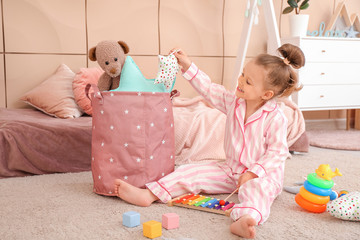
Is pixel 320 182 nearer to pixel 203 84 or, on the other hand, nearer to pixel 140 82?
pixel 203 84

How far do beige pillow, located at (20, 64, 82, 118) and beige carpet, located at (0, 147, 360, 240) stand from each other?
0.57 m

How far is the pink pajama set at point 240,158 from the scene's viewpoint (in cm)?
124

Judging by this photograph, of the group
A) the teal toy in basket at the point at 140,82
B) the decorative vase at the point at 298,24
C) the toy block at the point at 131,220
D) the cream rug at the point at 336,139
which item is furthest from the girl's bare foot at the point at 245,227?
the decorative vase at the point at 298,24

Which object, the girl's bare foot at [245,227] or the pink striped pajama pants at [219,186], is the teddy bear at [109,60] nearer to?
the pink striped pajama pants at [219,186]

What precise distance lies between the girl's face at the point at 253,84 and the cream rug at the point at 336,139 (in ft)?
4.14

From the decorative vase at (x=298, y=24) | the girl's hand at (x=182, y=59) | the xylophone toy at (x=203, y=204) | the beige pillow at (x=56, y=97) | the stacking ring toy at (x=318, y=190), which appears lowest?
the xylophone toy at (x=203, y=204)

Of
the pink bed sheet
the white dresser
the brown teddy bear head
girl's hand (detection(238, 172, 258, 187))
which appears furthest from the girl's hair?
the white dresser

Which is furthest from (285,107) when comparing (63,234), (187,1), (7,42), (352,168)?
(7,42)

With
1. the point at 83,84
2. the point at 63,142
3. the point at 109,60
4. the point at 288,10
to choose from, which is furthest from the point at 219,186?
the point at 288,10

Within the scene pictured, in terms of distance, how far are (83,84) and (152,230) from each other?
1.31 meters

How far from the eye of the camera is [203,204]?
123cm

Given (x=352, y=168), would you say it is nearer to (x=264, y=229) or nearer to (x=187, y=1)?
(x=264, y=229)

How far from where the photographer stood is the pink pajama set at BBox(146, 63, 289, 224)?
124 centimetres

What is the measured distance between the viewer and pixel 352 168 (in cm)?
183
